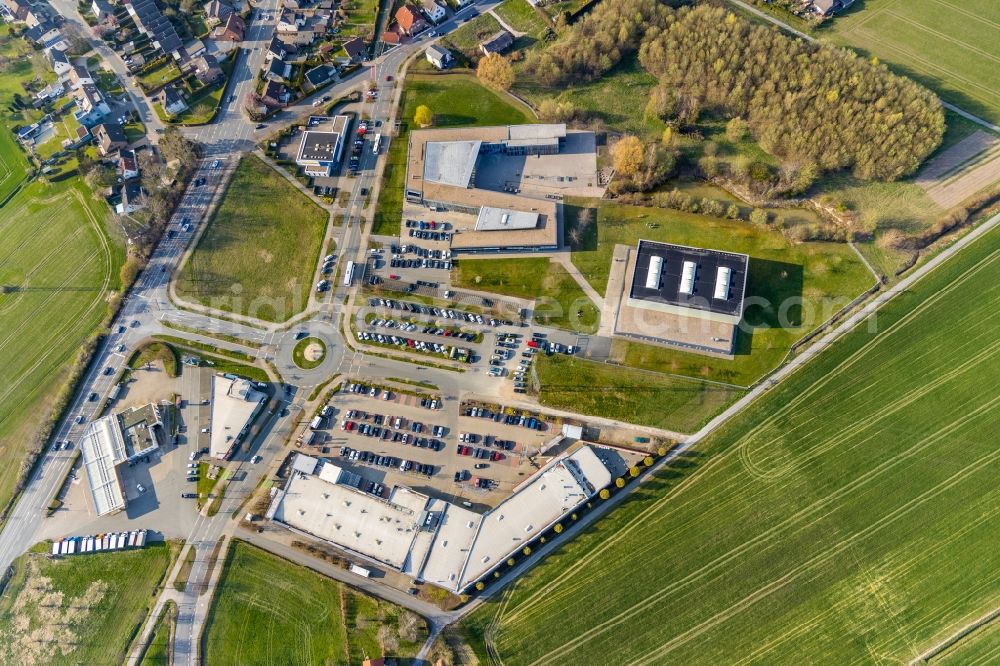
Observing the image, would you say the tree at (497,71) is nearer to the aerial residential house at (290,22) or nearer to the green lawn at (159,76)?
the aerial residential house at (290,22)

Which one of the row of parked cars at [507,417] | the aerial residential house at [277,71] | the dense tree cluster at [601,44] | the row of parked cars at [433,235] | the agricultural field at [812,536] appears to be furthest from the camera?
the aerial residential house at [277,71]

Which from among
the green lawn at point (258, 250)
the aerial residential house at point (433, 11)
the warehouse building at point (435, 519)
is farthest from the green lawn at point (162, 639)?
the aerial residential house at point (433, 11)

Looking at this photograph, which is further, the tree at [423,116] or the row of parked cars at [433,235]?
the tree at [423,116]

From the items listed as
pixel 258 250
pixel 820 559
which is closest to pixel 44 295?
→ pixel 258 250

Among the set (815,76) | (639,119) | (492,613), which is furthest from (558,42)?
(492,613)

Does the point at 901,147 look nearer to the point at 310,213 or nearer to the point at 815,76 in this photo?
the point at 815,76

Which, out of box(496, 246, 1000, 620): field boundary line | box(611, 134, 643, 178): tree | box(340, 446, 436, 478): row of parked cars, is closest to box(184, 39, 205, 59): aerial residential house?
box(611, 134, 643, 178): tree

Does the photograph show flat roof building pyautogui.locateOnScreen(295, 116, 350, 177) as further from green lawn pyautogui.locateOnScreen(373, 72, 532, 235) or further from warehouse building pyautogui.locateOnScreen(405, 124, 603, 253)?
warehouse building pyautogui.locateOnScreen(405, 124, 603, 253)
